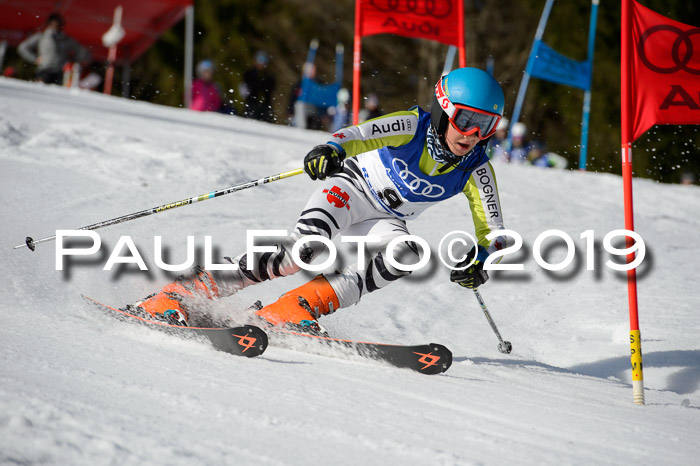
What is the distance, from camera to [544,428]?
8.72 feet

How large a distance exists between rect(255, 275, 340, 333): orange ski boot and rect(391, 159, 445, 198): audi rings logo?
26.9 inches

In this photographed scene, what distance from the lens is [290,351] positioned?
3594 mm

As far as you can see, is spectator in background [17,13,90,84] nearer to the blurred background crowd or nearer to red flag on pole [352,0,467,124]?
the blurred background crowd

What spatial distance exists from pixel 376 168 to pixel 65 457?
247 cm

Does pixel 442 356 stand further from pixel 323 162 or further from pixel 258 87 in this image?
pixel 258 87

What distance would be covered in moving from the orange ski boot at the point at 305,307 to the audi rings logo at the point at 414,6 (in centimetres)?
588

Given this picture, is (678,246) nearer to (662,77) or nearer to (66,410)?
(662,77)

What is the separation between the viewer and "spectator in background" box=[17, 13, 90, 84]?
35.8 ft

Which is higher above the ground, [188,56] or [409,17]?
[188,56]

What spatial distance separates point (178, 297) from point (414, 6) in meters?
6.20

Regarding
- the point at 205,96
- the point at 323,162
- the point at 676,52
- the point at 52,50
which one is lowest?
the point at 323,162

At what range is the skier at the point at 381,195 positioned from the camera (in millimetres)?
3645

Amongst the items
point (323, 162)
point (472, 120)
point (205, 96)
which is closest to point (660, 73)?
point (472, 120)

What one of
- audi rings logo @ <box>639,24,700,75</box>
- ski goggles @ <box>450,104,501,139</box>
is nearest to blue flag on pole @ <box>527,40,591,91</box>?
audi rings logo @ <box>639,24,700,75</box>
